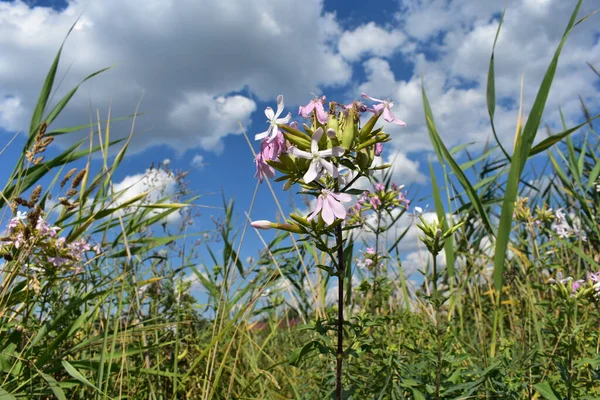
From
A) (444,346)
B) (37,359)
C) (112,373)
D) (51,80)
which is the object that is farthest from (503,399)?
(51,80)

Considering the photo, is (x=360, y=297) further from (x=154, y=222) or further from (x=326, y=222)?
(x=326, y=222)

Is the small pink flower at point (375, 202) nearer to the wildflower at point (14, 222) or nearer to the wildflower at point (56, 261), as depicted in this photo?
the wildflower at point (56, 261)

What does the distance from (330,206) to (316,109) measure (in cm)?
27

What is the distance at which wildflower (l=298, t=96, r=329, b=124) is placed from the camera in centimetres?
125

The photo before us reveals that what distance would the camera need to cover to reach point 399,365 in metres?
1.63

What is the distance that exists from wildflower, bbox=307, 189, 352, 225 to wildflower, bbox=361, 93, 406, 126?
31cm

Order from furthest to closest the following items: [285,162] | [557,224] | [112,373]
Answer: [557,224]
[112,373]
[285,162]

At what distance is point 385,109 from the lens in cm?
135

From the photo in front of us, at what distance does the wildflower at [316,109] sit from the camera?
1.25 meters

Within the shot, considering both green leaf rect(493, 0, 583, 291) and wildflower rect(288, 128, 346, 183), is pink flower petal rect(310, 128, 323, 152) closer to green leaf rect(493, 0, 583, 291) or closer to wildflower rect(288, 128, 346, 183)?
wildflower rect(288, 128, 346, 183)

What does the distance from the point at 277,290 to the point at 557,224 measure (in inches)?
88.6

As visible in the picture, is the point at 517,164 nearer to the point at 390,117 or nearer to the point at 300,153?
the point at 390,117

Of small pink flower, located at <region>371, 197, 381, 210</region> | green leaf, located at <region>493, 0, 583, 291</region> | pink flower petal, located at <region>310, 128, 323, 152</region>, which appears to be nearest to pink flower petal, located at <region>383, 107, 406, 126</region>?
pink flower petal, located at <region>310, 128, 323, 152</region>

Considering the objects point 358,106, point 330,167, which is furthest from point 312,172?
point 358,106
